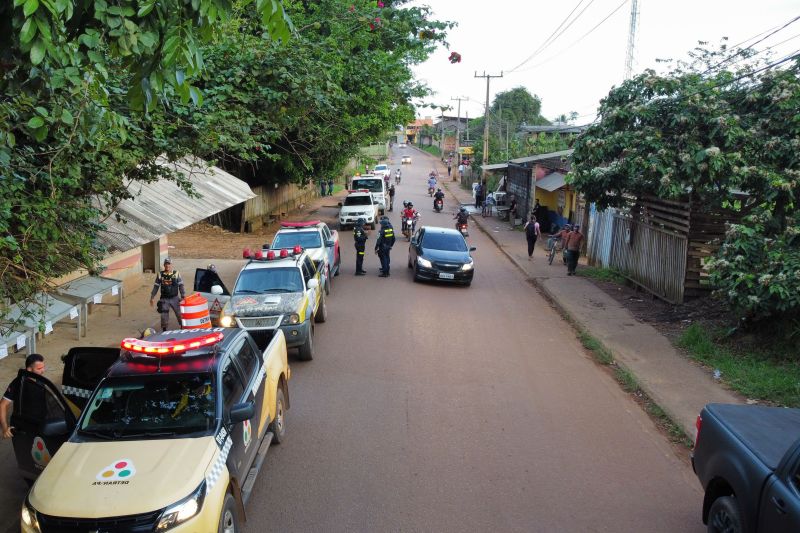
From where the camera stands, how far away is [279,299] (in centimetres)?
1156

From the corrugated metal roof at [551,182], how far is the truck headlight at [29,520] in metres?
24.6

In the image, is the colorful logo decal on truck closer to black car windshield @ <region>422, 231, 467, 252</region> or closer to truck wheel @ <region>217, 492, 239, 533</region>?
truck wheel @ <region>217, 492, 239, 533</region>

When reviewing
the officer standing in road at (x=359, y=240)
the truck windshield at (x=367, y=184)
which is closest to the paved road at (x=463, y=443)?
the officer standing in road at (x=359, y=240)

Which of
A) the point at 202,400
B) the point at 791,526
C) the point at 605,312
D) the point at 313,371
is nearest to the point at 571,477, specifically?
the point at 791,526

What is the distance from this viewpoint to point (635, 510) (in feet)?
21.2

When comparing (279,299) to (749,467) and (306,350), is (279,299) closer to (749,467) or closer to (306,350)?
(306,350)

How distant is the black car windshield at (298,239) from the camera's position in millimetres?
17375

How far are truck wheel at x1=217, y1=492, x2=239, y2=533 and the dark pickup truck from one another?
12.8ft

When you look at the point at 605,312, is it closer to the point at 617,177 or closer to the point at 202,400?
the point at 617,177

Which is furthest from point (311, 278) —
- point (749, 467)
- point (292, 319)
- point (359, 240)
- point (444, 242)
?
point (749, 467)

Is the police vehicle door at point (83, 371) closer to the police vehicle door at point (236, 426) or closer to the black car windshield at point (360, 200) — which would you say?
the police vehicle door at point (236, 426)

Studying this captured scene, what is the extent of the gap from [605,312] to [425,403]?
7896 mm

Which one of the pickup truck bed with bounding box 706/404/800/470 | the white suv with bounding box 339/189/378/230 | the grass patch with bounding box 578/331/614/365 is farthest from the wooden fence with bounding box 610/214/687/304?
the white suv with bounding box 339/189/378/230

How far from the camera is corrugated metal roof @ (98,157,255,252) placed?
11.7 metres
